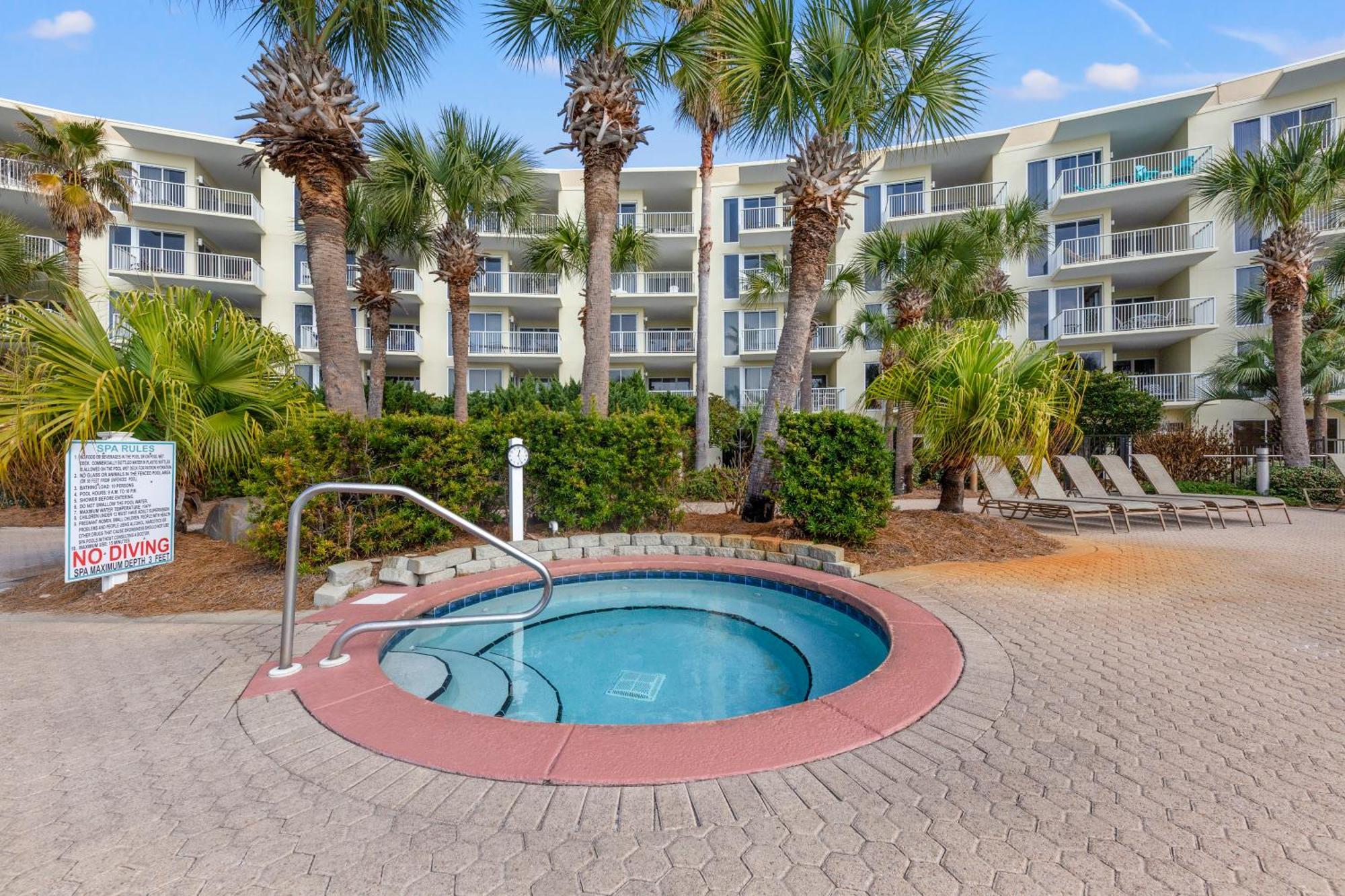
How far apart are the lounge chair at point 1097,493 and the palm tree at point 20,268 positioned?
70.1ft

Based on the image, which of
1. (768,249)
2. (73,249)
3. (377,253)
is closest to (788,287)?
(768,249)

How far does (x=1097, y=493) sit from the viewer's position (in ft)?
32.2

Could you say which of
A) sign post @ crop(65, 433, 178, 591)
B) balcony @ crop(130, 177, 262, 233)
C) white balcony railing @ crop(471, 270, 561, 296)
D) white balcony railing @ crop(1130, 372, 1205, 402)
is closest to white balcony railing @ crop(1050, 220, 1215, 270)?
white balcony railing @ crop(1130, 372, 1205, 402)

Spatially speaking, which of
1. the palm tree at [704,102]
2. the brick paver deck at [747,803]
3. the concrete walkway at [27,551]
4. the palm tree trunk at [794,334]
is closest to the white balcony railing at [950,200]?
the palm tree at [704,102]

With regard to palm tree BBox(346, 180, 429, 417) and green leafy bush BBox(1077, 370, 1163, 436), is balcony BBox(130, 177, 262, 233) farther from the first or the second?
green leafy bush BBox(1077, 370, 1163, 436)

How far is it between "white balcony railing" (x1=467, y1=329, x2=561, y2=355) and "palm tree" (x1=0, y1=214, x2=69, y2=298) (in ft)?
36.6

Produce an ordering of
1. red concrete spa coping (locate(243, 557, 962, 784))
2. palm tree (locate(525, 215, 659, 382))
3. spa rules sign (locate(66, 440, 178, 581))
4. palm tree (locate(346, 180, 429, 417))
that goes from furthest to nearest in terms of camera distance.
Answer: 1. palm tree (locate(525, 215, 659, 382))
2. palm tree (locate(346, 180, 429, 417))
3. spa rules sign (locate(66, 440, 178, 581))
4. red concrete spa coping (locate(243, 557, 962, 784))

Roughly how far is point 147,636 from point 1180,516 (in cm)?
1515

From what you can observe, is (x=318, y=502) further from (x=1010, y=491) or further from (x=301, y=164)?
(x=1010, y=491)

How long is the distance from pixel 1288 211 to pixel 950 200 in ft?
33.9

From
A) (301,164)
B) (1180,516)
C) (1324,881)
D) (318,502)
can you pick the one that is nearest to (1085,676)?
(1324,881)

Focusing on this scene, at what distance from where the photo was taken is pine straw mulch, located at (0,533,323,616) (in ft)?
15.2

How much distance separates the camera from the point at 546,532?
266 inches

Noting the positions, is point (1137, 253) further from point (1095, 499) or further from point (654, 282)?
point (654, 282)
